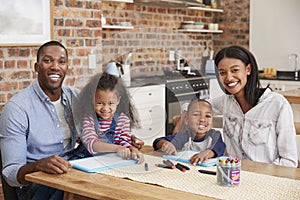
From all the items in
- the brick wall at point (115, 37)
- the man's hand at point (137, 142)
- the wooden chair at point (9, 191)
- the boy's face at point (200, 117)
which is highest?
the brick wall at point (115, 37)

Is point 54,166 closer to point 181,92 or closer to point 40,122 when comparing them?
point 40,122

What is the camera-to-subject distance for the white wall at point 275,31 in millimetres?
6402

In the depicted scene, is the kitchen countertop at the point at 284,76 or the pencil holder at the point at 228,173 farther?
the kitchen countertop at the point at 284,76

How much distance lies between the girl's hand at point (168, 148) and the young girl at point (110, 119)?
0.18m

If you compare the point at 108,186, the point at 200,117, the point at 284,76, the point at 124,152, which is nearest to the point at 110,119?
the point at 124,152

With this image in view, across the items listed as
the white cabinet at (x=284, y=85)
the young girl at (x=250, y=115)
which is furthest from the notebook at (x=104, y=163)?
the white cabinet at (x=284, y=85)

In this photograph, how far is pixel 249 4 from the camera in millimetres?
6762

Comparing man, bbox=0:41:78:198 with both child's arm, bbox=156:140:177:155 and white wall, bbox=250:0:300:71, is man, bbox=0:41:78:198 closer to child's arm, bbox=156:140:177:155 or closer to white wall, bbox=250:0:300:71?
child's arm, bbox=156:140:177:155

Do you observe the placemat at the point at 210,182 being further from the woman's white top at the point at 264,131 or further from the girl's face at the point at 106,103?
the woman's white top at the point at 264,131

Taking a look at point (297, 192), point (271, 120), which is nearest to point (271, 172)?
point (297, 192)

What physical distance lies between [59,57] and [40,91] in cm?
19

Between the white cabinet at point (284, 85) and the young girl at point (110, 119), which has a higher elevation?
the young girl at point (110, 119)

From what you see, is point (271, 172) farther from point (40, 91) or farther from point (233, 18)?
point (233, 18)

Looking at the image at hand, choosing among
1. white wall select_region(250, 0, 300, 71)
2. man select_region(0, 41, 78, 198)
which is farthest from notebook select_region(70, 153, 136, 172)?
white wall select_region(250, 0, 300, 71)
